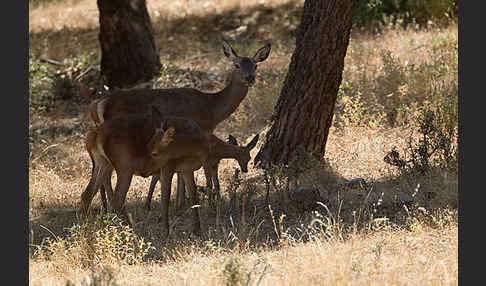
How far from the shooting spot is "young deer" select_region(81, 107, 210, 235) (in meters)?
8.04

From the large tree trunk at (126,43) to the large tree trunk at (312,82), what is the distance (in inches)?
222

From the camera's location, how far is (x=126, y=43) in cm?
1519

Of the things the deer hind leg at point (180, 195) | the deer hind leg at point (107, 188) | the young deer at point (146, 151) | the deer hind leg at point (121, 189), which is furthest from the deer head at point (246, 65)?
the deer hind leg at point (121, 189)

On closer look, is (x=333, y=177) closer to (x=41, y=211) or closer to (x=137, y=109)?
(x=137, y=109)

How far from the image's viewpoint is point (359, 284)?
5.71 metres

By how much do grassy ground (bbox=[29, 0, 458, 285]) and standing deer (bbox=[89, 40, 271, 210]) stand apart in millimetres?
922

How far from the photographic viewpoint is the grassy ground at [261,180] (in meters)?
6.44

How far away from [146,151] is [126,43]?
24.4 ft

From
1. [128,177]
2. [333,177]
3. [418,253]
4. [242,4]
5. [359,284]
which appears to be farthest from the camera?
[242,4]

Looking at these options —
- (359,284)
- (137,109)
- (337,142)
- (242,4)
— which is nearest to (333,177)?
Answer: (337,142)

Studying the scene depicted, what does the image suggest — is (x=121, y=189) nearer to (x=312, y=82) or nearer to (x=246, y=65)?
(x=246, y=65)

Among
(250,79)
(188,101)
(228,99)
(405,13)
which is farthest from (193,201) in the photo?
(405,13)

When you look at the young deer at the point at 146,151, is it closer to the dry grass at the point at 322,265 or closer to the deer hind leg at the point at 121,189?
the deer hind leg at the point at 121,189

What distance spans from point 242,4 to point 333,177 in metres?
10.9
